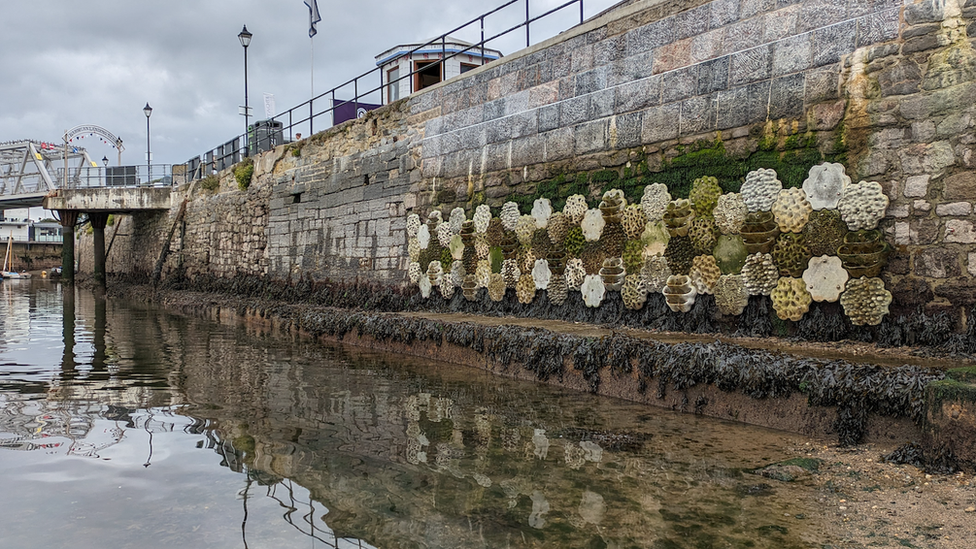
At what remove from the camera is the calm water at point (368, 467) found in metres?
3.14

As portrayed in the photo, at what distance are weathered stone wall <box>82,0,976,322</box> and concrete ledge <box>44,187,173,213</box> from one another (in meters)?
12.5

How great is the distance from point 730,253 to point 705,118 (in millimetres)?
1335

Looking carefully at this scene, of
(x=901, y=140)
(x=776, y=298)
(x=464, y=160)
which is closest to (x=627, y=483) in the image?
(x=776, y=298)

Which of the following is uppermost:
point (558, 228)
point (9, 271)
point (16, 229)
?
point (16, 229)

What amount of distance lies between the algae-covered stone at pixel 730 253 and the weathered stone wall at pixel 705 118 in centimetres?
71

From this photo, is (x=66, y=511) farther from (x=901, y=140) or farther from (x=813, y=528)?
(x=901, y=140)

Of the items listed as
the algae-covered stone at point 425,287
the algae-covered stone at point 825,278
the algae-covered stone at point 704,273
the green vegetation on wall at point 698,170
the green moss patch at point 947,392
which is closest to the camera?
the green moss patch at point 947,392

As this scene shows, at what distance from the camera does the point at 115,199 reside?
23281 millimetres

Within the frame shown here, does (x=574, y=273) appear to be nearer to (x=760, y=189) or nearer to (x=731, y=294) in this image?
(x=731, y=294)

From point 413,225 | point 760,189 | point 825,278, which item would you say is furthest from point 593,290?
point 413,225

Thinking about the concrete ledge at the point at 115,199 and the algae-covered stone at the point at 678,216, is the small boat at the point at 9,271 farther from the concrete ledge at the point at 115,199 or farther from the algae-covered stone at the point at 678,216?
the algae-covered stone at the point at 678,216

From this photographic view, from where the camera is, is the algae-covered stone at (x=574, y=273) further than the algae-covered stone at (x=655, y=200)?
Yes

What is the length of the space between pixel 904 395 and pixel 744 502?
1.35 meters

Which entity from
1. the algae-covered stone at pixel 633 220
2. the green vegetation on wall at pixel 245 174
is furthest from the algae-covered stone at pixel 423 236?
the green vegetation on wall at pixel 245 174
